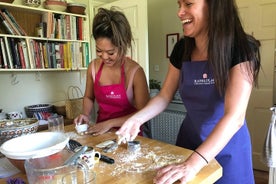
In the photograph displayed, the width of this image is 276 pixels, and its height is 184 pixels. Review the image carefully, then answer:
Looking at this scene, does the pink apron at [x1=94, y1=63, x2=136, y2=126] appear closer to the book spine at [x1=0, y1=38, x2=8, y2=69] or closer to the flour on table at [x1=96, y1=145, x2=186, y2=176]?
the flour on table at [x1=96, y1=145, x2=186, y2=176]

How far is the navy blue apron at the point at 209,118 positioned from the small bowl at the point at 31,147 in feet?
1.87

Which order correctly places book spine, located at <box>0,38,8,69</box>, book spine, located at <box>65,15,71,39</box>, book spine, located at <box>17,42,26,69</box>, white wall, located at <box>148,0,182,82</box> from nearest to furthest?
book spine, located at <box>0,38,8,69</box>, book spine, located at <box>17,42,26,69</box>, book spine, located at <box>65,15,71,39</box>, white wall, located at <box>148,0,182,82</box>

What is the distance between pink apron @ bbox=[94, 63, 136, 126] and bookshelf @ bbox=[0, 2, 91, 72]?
3.96 ft

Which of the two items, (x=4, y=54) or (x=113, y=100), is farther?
(x=4, y=54)

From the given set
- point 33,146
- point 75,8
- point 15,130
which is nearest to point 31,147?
point 33,146

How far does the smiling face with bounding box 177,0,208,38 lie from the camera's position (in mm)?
889

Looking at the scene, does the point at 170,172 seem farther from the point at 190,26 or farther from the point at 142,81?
the point at 142,81

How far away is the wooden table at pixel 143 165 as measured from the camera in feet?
2.42

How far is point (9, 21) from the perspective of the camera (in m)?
2.21

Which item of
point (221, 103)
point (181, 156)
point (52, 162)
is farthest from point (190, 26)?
point (52, 162)

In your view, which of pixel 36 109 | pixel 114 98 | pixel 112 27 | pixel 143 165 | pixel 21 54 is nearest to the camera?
pixel 143 165

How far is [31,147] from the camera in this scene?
0.85 m

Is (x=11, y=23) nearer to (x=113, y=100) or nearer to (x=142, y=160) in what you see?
(x=113, y=100)

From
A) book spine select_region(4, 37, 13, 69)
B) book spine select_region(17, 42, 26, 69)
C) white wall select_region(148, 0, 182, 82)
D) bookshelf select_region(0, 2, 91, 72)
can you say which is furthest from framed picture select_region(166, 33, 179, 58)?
book spine select_region(4, 37, 13, 69)
